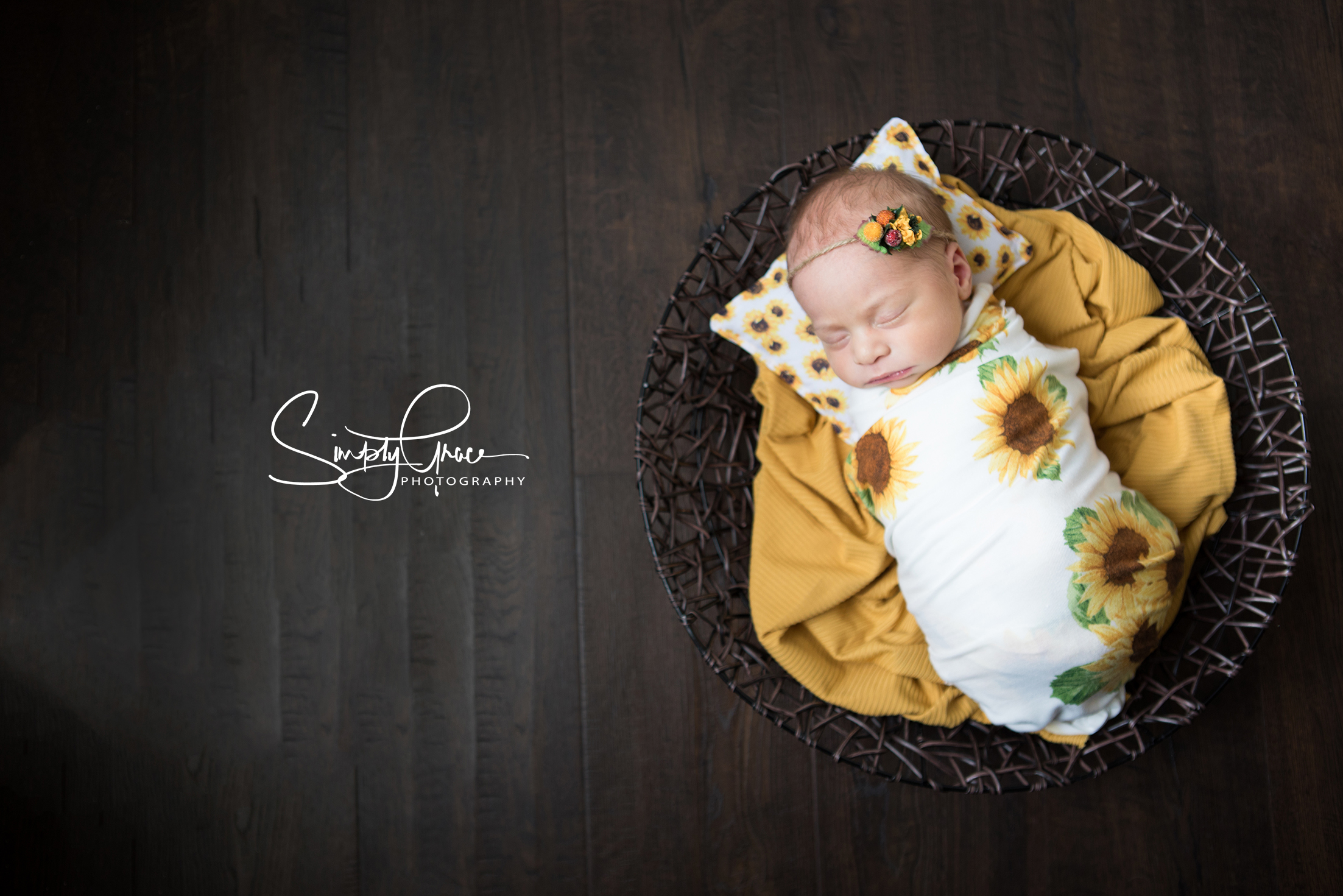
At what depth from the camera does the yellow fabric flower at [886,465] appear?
1047 mm

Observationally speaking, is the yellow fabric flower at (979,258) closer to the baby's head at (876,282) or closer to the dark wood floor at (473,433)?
the baby's head at (876,282)

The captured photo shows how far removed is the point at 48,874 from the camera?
4.17ft

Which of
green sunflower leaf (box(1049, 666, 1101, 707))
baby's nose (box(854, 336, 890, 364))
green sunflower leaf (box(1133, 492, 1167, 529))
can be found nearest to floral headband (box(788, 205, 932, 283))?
baby's nose (box(854, 336, 890, 364))

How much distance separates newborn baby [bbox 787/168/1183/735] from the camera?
38.6 inches

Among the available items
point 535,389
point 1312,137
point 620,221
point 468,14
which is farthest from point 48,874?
point 1312,137

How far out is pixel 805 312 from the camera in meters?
1.13

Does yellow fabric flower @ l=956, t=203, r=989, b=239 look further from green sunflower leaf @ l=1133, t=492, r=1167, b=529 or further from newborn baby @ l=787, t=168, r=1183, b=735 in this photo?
green sunflower leaf @ l=1133, t=492, r=1167, b=529

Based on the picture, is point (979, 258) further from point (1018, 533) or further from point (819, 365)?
point (1018, 533)

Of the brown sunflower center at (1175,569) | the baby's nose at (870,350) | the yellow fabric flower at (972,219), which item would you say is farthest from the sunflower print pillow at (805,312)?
the brown sunflower center at (1175,569)

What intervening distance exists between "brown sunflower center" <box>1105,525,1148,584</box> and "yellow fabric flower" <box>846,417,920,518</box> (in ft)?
0.81

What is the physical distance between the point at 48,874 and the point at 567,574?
3.06ft

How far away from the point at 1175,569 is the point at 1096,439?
0.73ft

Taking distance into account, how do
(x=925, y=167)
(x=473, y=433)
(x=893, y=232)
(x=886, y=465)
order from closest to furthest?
(x=893, y=232) < (x=886, y=465) < (x=925, y=167) < (x=473, y=433)

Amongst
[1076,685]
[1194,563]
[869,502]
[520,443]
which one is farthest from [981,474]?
[520,443]
